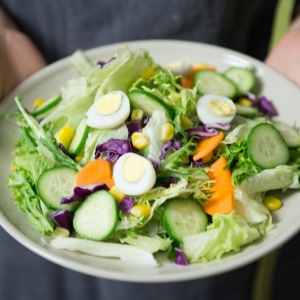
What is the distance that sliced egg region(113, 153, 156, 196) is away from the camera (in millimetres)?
1420

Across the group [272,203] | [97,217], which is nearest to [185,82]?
[272,203]

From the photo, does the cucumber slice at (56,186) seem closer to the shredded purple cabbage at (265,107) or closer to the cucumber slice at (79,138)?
the cucumber slice at (79,138)

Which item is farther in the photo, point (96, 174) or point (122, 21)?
point (122, 21)

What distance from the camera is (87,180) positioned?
4.77 feet

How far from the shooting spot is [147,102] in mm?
1598

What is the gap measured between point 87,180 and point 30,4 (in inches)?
33.4

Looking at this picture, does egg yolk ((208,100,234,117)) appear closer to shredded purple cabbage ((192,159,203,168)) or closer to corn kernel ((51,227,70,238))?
shredded purple cabbage ((192,159,203,168))

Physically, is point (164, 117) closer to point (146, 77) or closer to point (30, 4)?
point (146, 77)

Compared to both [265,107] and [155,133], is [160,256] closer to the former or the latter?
[155,133]

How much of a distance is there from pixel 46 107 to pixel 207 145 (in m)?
0.55

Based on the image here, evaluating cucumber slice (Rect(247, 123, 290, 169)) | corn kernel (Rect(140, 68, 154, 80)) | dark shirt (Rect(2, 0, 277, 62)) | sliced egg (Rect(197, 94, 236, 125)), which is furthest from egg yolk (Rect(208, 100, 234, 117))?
dark shirt (Rect(2, 0, 277, 62))

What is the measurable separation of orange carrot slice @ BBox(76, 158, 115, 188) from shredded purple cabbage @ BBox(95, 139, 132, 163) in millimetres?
33

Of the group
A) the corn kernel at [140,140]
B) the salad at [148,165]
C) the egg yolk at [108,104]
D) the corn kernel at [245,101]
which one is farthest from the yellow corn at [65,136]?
the corn kernel at [245,101]

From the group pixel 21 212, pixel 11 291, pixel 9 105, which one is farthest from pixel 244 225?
pixel 11 291
